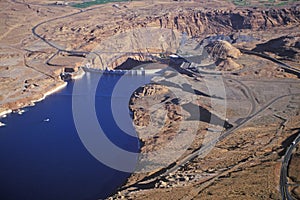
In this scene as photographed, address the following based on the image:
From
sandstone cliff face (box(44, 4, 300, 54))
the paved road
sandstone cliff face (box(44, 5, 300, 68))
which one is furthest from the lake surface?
sandstone cliff face (box(44, 4, 300, 54))

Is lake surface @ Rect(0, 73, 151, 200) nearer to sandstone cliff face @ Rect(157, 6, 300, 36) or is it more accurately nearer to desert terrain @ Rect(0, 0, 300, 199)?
desert terrain @ Rect(0, 0, 300, 199)

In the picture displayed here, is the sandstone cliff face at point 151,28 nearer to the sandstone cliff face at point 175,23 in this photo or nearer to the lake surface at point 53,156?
the sandstone cliff face at point 175,23

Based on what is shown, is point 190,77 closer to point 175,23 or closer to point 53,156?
point 53,156

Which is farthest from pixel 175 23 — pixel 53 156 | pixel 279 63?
pixel 53 156

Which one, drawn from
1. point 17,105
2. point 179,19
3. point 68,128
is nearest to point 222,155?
point 68,128

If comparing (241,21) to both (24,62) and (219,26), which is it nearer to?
(219,26)

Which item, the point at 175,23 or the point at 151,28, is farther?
the point at 175,23
